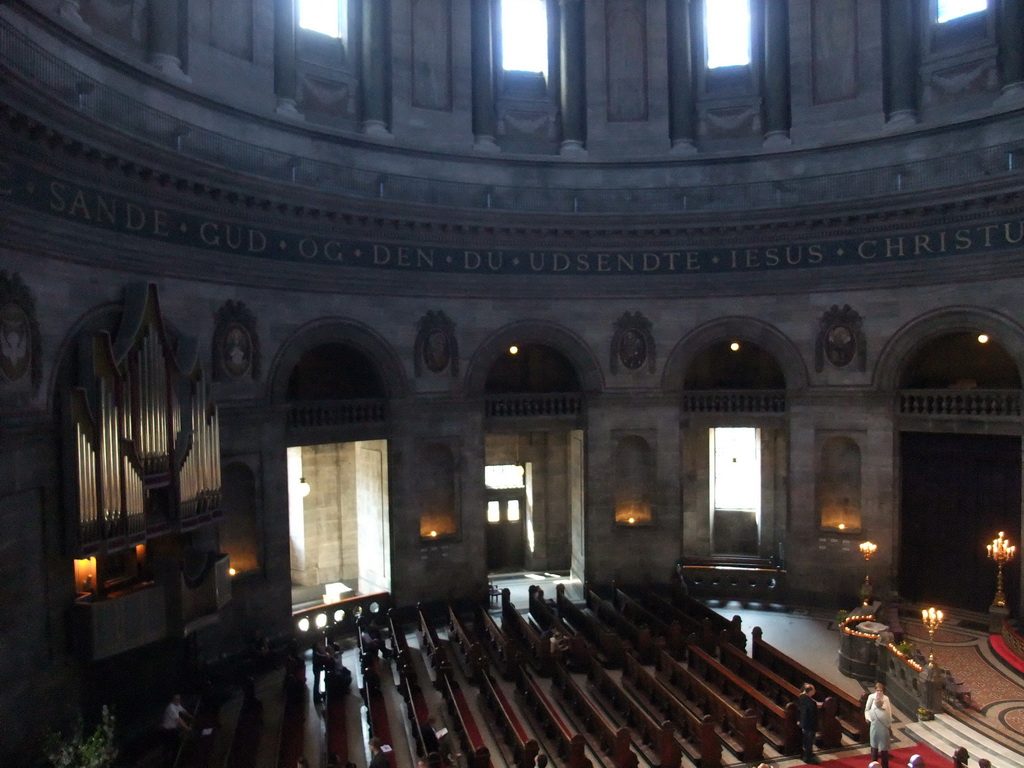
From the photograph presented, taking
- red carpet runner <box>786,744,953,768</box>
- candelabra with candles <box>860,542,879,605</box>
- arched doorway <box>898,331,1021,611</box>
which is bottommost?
red carpet runner <box>786,744,953,768</box>

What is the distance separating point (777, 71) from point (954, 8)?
4984 millimetres

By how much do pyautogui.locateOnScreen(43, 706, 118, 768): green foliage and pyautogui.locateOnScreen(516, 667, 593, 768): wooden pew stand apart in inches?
294

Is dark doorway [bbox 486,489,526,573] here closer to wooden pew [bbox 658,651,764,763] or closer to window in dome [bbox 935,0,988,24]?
wooden pew [bbox 658,651,764,763]

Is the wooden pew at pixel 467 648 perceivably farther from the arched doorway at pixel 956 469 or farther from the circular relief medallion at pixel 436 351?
the arched doorway at pixel 956 469

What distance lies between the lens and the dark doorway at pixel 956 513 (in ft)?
73.5

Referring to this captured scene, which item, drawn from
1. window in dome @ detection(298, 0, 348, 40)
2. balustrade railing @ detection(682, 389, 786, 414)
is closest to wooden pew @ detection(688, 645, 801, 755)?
balustrade railing @ detection(682, 389, 786, 414)

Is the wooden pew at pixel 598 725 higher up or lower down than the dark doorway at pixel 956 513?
lower down

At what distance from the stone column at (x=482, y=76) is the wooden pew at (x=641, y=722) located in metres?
15.7

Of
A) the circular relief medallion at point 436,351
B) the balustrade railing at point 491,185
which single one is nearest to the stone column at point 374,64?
the balustrade railing at point 491,185

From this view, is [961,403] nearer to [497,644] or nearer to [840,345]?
[840,345]

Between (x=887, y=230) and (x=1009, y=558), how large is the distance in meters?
9.47

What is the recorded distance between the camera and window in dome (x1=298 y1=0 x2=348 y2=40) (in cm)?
2322

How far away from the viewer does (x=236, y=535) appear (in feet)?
66.6

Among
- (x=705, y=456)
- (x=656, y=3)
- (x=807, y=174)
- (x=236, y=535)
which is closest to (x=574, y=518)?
(x=705, y=456)
